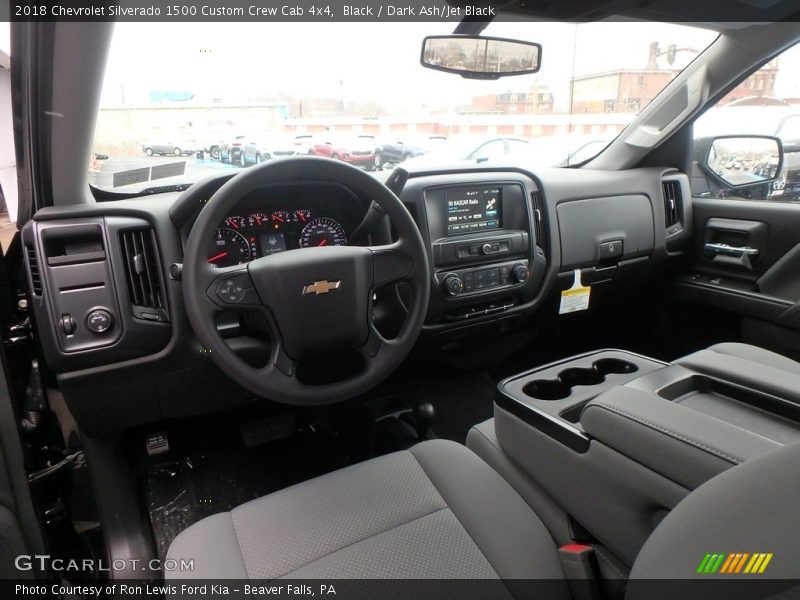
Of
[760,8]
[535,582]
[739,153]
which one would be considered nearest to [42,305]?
[535,582]

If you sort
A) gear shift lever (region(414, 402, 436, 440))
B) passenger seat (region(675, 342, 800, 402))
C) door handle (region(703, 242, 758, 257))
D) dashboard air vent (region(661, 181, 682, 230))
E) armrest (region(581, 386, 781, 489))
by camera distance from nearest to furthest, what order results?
armrest (region(581, 386, 781, 489))
passenger seat (region(675, 342, 800, 402))
gear shift lever (region(414, 402, 436, 440))
door handle (region(703, 242, 758, 257))
dashboard air vent (region(661, 181, 682, 230))

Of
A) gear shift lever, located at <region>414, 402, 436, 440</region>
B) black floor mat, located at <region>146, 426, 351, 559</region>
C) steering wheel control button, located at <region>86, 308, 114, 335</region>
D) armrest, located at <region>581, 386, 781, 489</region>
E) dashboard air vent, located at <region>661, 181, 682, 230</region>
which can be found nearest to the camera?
armrest, located at <region>581, 386, 781, 489</region>

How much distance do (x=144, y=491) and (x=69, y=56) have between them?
1.38 m

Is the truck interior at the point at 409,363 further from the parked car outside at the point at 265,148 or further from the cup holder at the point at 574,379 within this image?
the parked car outside at the point at 265,148

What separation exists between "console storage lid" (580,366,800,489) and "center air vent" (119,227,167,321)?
121 centimetres

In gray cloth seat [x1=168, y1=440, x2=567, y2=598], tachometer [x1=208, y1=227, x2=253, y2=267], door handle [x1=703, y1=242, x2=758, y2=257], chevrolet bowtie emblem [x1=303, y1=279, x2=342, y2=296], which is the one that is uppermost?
tachometer [x1=208, y1=227, x2=253, y2=267]

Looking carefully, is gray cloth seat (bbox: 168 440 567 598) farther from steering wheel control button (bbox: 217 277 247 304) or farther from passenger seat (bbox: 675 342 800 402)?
passenger seat (bbox: 675 342 800 402)

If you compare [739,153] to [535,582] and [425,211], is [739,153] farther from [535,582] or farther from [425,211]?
[535,582]

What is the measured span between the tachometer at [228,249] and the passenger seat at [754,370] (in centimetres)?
131

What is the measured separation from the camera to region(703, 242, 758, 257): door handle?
8.15 ft

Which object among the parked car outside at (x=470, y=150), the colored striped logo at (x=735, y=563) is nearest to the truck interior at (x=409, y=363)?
the colored striped logo at (x=735, y=563)

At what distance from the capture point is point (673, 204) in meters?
2.71

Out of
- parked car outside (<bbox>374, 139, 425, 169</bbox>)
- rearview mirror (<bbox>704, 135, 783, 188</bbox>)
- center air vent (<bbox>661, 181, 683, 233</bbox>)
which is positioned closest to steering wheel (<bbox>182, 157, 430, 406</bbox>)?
parked car outside (<bbox>374, 139, 425, 169</bbox>)

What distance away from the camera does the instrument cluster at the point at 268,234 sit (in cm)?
164
